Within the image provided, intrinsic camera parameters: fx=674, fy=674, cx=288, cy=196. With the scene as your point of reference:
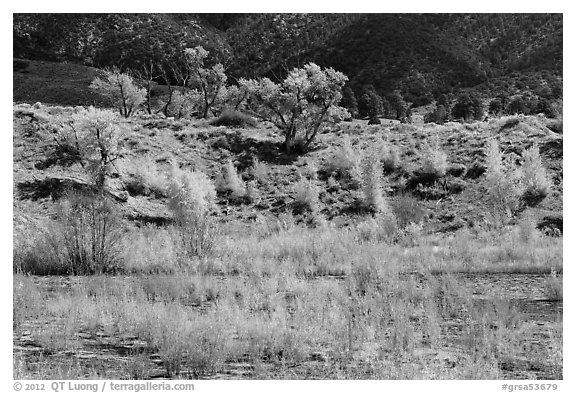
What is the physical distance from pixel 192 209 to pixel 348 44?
5185 centimetres

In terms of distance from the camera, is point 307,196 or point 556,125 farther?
point 556,125

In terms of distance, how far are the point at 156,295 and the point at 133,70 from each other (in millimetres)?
60182

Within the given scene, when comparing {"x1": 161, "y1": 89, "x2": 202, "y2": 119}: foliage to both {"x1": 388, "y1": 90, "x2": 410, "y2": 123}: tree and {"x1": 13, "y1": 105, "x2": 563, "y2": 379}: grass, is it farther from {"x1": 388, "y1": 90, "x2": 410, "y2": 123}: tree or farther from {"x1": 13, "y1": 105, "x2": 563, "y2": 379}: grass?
{"x1": 388, "y1": 90, "x2": 410, "y2": 123}: tree

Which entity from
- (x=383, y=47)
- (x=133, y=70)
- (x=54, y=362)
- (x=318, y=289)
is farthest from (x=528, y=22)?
(x=54, y=362)

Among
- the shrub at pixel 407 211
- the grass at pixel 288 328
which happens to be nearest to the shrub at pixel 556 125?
the shrub at pixel 407 211

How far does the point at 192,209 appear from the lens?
25.5 meters

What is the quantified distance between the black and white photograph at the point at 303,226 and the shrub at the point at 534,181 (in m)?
0.09

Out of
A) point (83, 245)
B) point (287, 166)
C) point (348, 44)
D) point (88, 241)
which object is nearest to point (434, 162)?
point (287, 166)

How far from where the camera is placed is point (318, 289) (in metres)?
12.9

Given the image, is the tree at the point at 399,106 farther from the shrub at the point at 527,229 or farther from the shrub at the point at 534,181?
the shrub at the point at 527,229

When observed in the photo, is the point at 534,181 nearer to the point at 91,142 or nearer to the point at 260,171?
the point at 260,171

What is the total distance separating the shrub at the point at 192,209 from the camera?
17859mm

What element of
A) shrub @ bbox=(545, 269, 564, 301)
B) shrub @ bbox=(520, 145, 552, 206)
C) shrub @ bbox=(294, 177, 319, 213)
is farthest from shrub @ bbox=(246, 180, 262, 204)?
shrub @ bbox=(545, 269, 564, 301)

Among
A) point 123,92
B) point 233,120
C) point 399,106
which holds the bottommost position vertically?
point 233,120
